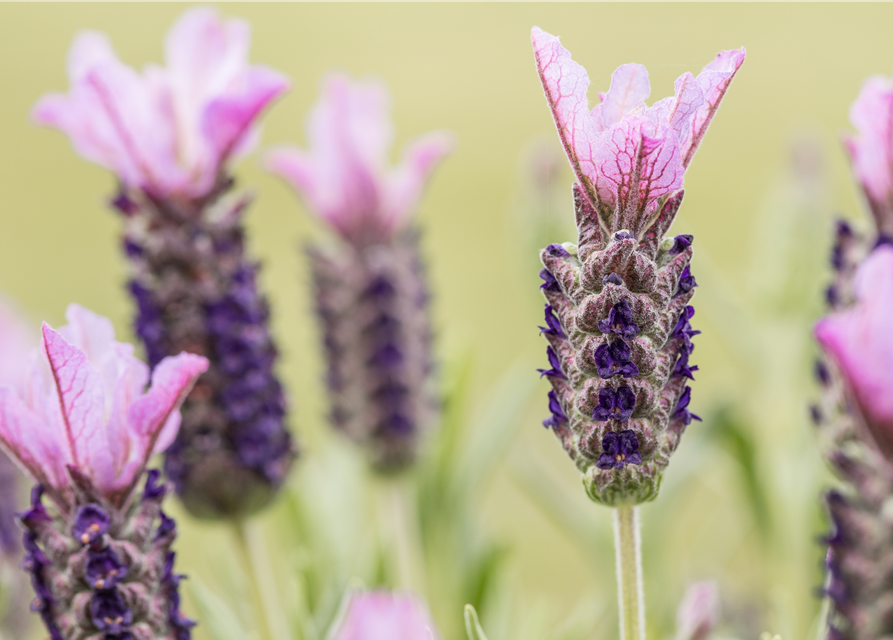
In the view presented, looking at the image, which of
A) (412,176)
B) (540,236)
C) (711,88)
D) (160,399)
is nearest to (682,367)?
(711,88)

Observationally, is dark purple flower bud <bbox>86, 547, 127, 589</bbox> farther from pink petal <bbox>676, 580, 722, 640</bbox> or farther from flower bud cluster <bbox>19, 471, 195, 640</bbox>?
pink petal <bbox>676, 580, 722, 640</bbox>

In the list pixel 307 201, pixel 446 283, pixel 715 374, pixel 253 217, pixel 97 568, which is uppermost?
pixel 253 217

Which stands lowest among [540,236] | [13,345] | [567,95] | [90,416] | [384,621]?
[384,621]

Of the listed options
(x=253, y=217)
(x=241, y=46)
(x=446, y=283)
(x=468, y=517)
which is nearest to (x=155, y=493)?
(x=241, y=46)

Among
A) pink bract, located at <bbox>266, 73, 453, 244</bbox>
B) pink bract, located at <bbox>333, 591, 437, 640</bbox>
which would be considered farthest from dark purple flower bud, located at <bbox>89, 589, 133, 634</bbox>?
pink bract, located at <bbox>266, 73, 453, 244</bbox>

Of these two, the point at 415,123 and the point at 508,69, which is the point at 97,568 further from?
the point at 508,69

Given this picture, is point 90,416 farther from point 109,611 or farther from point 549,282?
point 549,282
